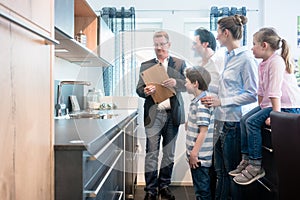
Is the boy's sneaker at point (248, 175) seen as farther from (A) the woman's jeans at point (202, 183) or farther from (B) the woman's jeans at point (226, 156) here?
(A) the woman's jeans at point (202, 183)

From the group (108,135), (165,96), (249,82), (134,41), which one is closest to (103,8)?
(134,41)

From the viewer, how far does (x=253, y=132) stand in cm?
230

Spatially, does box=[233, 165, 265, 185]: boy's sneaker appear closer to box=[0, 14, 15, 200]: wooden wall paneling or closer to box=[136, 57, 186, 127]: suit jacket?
box=[136, 57, 186, 127]: suit jacket

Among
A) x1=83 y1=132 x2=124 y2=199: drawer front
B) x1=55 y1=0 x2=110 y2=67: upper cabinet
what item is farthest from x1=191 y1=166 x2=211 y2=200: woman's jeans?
x1=55 y1=0 x2=110 y2=67: upper cabinet

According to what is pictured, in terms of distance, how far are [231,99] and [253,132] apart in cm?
28

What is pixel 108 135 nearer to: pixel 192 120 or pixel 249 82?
pixel 192 120

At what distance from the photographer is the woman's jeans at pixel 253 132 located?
2.30 m

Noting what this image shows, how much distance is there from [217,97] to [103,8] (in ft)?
6.78

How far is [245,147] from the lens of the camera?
2.38m

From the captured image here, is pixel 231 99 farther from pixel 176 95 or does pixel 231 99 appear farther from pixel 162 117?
pixel 162 117

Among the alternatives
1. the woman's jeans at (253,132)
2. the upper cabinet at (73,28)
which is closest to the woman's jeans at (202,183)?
the woman's jeans at (253,132)

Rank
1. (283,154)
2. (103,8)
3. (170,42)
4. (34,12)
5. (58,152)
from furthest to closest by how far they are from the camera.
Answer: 1. (103,8)
2. (170,42)
3. (283,154)
4. (58,152)
5. (34,12)

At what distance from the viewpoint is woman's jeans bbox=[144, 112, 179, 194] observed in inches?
112

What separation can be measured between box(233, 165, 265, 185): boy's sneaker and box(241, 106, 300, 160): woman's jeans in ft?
0.26
